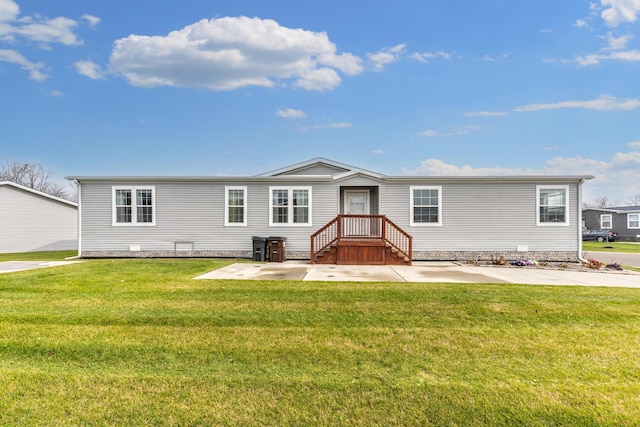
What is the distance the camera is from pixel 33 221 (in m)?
18.4

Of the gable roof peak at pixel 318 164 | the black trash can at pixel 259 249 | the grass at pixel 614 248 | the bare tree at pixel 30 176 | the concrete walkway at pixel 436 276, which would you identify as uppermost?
the bare tree at pixel 30 176

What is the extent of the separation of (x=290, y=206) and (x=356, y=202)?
9.66 feet

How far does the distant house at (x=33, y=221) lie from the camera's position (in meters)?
17.3

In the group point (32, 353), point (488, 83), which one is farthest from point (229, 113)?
point (32, 353)

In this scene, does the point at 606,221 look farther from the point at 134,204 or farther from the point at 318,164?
the point at 134,204

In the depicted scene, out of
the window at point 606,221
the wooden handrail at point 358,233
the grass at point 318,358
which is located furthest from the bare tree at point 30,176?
the window at point 606,221

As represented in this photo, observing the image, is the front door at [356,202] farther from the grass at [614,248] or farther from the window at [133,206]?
the grass at [614,248]

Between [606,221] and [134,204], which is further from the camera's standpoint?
[606,221]

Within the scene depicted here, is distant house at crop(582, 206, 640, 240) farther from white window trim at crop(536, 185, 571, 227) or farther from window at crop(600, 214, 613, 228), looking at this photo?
white window trim at crop(536, 185, 571, 227)

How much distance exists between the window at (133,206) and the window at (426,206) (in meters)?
10.2

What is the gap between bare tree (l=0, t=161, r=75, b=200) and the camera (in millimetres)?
36844

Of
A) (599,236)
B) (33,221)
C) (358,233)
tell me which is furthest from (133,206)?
(599,236)

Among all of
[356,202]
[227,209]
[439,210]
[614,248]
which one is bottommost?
[614,248]

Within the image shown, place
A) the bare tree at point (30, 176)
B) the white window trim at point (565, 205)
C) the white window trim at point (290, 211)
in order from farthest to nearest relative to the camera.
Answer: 1. the bare tree at point (30, 176)
2. the white window trim at point (290, 211)
3. the white window trim at point (565, 205)
